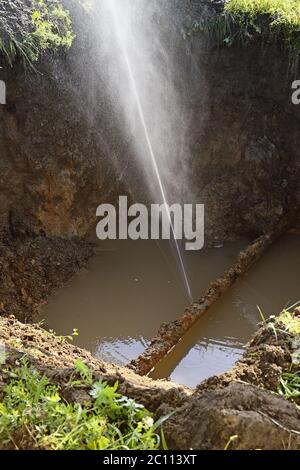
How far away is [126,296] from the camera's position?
5.71 metres

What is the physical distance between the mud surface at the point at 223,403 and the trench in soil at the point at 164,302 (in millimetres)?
1461

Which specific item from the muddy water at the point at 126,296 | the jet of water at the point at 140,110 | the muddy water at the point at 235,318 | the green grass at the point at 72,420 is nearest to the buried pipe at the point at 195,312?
the muddy water at the point at 235,318

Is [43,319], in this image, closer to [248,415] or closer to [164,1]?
[248,415]

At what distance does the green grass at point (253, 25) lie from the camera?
690cm

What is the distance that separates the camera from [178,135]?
725cm

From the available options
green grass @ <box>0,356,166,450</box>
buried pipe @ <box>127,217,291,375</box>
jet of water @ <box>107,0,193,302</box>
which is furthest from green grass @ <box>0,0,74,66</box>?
green grass @ <box>0,356,166,450</box>

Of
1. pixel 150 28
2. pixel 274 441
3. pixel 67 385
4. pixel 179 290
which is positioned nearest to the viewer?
pixel 274 441

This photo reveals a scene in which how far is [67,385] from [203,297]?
2.91 meters

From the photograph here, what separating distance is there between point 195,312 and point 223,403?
2805mm

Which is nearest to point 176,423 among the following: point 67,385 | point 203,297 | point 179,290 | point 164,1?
point 67,385

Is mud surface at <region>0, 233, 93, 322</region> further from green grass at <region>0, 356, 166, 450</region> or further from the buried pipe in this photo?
green grass at <region>0, 356, 166, 450</region>

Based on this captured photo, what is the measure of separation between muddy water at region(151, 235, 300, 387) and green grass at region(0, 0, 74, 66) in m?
3.57

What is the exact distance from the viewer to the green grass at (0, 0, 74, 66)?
5617mm

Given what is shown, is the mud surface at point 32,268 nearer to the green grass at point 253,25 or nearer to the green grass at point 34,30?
the green grass at point 34,30
